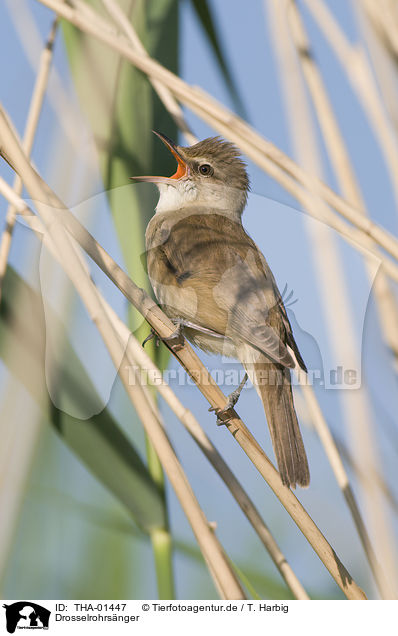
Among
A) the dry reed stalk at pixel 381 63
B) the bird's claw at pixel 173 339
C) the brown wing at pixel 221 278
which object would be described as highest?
the dry reed stalk at pixel 381 63

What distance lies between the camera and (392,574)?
1202 millimetres

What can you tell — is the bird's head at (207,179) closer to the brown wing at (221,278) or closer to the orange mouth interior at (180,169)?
the orange mouth interior at (180,169)

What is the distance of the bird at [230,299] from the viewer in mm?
1079

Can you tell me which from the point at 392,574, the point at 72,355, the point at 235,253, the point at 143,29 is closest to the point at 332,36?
the point at 143,29

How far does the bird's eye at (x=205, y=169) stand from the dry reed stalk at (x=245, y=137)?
260mm

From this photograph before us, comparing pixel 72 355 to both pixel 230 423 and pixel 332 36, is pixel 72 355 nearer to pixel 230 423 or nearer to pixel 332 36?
pixel 230 423

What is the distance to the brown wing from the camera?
113cm

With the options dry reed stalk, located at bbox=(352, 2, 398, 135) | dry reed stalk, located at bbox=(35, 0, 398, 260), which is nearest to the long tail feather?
dry reed stalk, located at bbox=(35, 0, 398, 260)

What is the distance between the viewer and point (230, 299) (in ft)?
3.80

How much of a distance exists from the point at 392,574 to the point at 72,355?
787 mm

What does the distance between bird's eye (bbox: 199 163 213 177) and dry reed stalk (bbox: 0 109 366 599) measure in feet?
1.83

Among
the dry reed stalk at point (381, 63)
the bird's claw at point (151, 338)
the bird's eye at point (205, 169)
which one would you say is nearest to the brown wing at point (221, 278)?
the bird's claw at point (151, 338)
